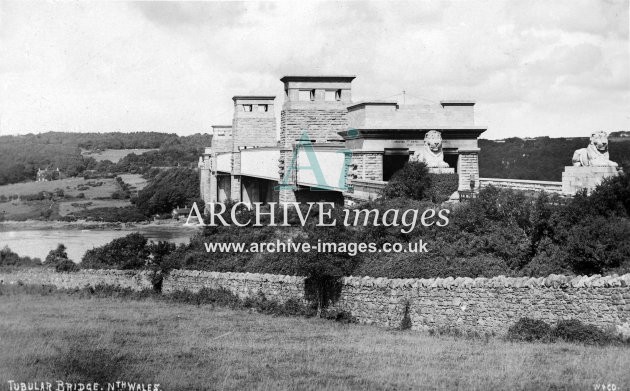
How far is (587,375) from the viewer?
843cm

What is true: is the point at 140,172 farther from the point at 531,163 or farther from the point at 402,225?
the point at 402,225

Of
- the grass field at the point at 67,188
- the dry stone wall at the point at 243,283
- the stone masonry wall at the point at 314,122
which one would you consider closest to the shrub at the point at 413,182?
the dry stone wall at the point at 243,283

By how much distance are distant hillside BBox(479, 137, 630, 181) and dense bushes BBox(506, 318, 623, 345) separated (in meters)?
25.9

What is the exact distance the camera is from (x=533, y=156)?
43.5 m

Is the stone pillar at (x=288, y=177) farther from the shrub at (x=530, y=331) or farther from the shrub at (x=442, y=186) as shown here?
the shrub at (x=530, y=331)

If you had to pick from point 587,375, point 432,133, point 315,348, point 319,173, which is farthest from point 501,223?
point 319,173

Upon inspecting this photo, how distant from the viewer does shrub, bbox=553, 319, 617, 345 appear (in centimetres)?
1052

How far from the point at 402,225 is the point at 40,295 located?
42.8ft

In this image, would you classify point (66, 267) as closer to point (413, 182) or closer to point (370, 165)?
point (370, 165)

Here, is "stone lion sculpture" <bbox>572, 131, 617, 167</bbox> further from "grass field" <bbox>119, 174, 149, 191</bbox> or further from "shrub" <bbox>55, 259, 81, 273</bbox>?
"grass field" <bbox>119, 174, 149, 191</bbox>

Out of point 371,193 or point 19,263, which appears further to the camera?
point 19,263

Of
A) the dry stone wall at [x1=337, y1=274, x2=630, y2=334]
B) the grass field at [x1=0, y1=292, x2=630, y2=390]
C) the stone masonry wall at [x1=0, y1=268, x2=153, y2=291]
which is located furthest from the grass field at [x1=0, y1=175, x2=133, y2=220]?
the dry stone wall at [x1=337, y1=274, x2=630, y2=334]

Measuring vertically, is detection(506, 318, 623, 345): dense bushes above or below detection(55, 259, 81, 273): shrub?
above

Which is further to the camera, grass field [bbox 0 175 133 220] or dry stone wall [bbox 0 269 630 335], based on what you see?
grass field [bbox 0 175 133 220]
